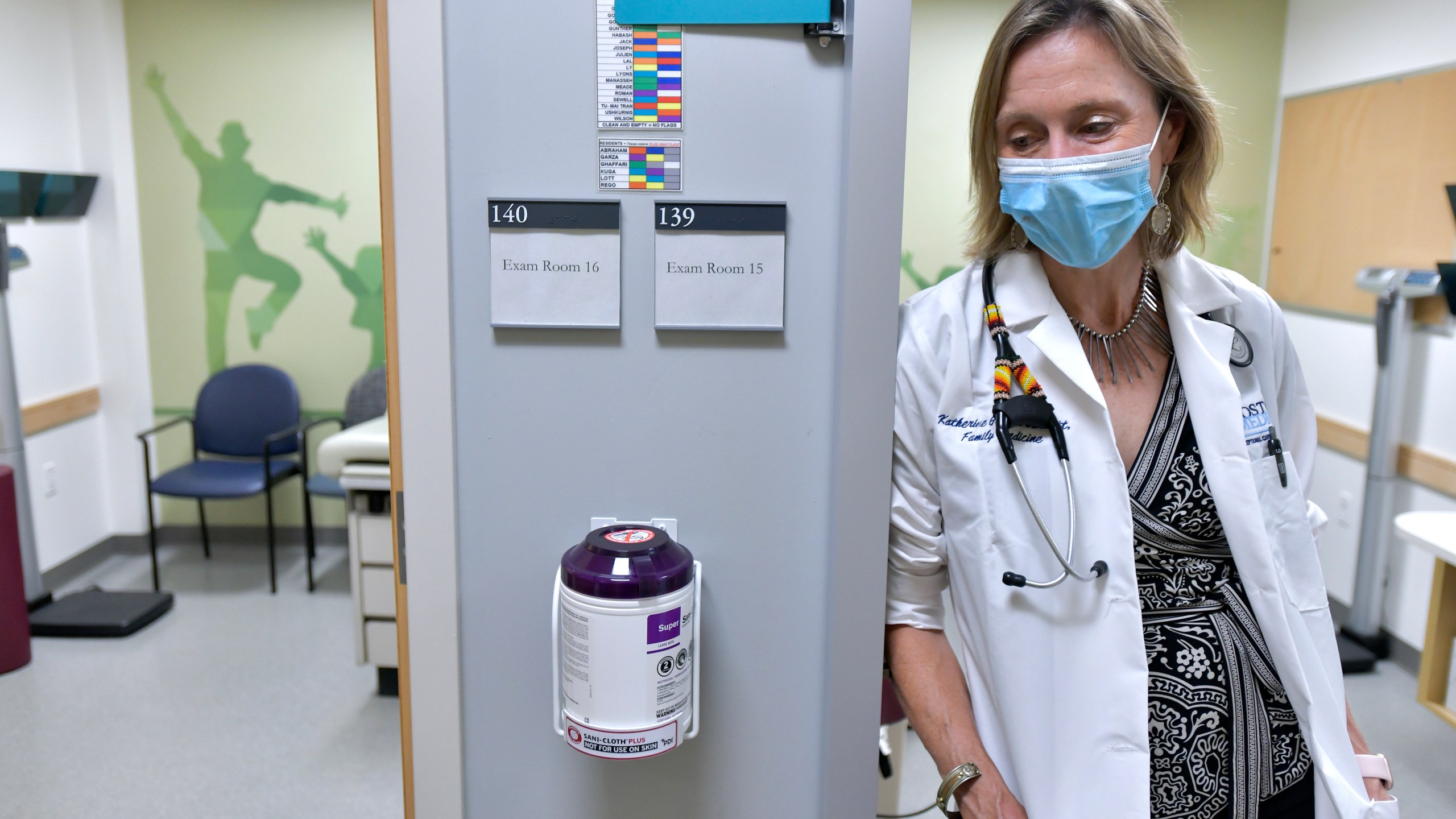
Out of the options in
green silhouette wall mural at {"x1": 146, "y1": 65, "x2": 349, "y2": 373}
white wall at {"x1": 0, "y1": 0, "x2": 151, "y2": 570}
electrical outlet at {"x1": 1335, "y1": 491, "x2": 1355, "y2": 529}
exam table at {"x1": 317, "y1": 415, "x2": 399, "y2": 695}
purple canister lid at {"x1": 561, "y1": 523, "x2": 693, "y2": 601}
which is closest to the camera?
purple canister lid at {"x1": 561, "y1": 523, "x2": 693, "y2": 601}

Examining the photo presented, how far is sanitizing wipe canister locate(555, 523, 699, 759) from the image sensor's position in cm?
95

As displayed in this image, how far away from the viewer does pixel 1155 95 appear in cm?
108

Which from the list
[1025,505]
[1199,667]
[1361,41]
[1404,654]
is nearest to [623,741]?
[1025,505]

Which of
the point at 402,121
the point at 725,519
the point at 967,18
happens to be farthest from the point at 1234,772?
the point at 967,18

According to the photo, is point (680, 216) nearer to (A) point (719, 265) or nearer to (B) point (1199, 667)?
(A) point (719, 265)

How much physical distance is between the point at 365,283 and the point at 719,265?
3.46m

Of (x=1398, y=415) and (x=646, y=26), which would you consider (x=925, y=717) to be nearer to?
(x=646, y=26)

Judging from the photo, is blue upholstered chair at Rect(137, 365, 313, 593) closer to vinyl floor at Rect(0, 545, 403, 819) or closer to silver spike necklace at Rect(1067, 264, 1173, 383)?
vinyl floor at Rect(0, 545, 403, 819)

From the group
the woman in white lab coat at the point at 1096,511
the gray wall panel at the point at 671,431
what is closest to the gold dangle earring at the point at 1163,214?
the woman in white lab coat at the point at 1096,511

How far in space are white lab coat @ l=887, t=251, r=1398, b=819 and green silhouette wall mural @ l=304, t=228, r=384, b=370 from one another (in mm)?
3417

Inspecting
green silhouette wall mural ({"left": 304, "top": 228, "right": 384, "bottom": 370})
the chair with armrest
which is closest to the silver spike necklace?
the chair with armrest

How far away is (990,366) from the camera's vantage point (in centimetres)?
109

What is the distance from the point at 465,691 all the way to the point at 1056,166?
89 centimetres

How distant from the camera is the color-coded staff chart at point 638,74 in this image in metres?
1.00
